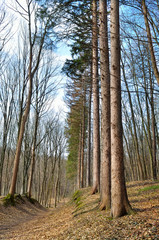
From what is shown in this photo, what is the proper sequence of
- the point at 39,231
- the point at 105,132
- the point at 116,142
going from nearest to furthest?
the point at 116,142 < the point at 39,231 < the point at 105,132

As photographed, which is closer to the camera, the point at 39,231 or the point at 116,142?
the point at 116,142

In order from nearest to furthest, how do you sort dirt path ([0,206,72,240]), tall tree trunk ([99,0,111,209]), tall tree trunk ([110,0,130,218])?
tall tree trunk ([110,0,130,218]) → dirt path ([0,206,72,240]) → tall tree trunk ([99,0,111,209])

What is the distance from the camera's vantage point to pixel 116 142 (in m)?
4.51

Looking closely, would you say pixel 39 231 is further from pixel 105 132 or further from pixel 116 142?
pixel 116 142

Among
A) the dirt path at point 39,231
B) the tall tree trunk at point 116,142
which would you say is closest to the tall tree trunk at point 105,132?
the tall tree trunk at point 116,142

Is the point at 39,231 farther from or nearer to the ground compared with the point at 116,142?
nearer to the ground

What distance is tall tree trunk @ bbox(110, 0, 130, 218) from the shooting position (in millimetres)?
4254

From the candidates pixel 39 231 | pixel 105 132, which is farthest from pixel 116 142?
pixel 39 231

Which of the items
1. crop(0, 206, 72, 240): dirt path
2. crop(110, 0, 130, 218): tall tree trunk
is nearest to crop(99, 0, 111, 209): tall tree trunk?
crop(110, 0, 130, 218): tall tree trunk

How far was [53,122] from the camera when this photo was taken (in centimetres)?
2178

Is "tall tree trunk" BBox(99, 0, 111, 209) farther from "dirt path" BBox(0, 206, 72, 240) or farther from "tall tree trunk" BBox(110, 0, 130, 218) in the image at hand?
"dirt path" BBox(0, 206, 72, 240)

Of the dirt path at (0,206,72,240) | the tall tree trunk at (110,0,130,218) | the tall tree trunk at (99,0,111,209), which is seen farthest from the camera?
the tall tree trunk at (99,0,111,209)

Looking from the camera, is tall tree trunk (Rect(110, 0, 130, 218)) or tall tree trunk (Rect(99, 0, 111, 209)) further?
tall tree trunk (Rect(99, 0, 111, 209))

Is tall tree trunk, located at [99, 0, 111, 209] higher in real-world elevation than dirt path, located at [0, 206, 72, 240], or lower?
higher
